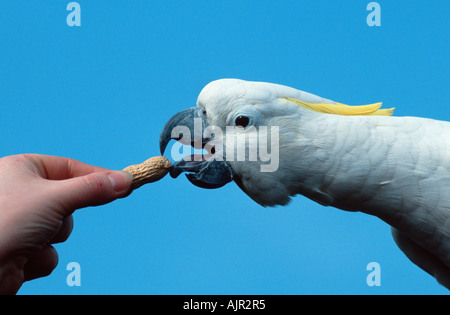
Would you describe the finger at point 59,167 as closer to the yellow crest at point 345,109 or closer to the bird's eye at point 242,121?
the bird's eye at point 242,121

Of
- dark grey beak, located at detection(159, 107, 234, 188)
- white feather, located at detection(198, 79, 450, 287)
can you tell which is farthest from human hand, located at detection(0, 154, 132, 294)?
white feather, located at detection(198, 79, 450, 287)

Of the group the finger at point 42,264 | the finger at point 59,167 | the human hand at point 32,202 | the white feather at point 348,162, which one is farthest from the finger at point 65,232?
the white feather at point 348,162

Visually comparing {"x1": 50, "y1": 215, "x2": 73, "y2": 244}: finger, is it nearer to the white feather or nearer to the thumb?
the thumb

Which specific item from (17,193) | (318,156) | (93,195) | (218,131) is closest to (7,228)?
(17,193)

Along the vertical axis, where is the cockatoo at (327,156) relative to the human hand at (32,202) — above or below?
above

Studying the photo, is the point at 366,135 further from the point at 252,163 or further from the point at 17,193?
the point at 17,193

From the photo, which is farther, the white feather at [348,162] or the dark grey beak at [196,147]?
the dark grey beak at [196,147]
